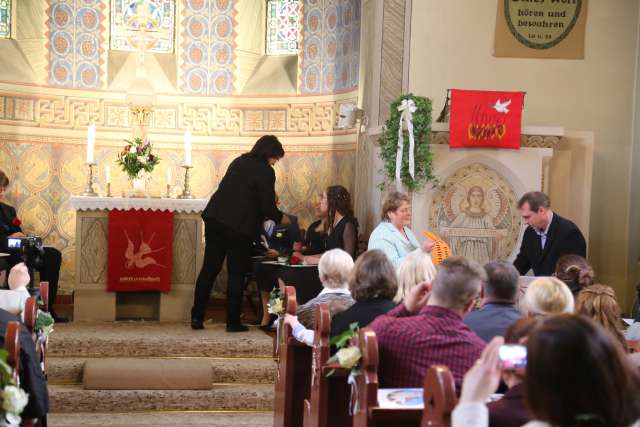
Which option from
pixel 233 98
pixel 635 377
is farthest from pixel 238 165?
pixel 635 377

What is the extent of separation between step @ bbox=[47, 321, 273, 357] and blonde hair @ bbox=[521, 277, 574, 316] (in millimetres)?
3909

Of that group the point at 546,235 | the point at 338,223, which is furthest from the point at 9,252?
the point at 546,235

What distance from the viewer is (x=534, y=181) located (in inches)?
312

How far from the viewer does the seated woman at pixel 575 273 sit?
5.12 meters

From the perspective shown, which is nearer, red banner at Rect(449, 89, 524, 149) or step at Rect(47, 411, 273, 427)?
step at Rect(47, 411, 273, 427)

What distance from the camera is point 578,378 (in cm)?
176

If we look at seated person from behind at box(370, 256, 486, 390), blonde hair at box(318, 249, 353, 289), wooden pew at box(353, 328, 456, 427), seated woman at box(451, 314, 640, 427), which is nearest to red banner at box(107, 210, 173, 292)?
blonde hair at box(318, 249, 353, 289)

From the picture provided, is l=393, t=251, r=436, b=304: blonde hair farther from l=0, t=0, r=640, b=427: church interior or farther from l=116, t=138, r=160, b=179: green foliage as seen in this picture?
l=116, t=138, r=160, b=179: green foliage

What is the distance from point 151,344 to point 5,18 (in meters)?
5.08

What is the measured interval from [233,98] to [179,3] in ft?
4.39

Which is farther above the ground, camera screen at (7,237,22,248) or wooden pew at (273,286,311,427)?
camera screen at (7,237,22,248)

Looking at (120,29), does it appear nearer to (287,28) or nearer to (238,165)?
(287,28)

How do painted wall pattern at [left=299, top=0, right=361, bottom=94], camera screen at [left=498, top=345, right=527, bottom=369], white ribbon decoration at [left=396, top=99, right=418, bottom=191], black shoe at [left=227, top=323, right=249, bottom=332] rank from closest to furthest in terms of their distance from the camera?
camera screen at [left=498, top=345, right=527, bottom=369]
white ribbon decoration at [left=396, top=99, right=418, bottom=191]
black shoe at [left=227, top=323, right=249, bottom=332]
painted wall pattern at [left=299, top=0, right=361, bottom=94]

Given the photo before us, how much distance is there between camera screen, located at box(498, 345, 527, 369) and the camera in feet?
6.66
